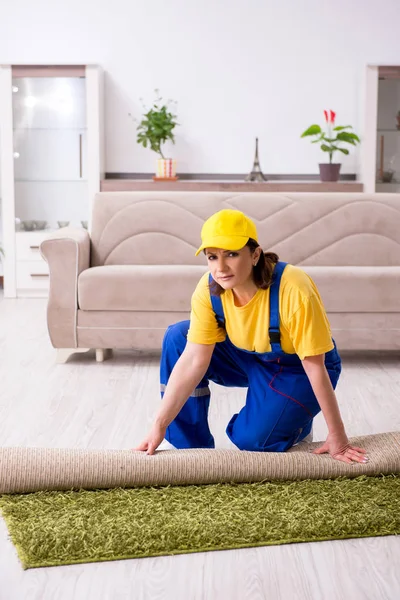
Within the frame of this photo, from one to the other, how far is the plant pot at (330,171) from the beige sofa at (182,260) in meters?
1.68

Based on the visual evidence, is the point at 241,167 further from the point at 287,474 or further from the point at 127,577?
the point at 127,577

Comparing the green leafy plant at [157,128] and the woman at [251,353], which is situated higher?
the green leafy plant at [157,128]

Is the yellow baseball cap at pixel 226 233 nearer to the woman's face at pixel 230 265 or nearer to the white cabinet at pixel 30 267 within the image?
the woman's face at pixel 230 265

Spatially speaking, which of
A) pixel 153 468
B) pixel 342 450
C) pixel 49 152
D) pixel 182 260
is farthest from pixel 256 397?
pixel 49 152

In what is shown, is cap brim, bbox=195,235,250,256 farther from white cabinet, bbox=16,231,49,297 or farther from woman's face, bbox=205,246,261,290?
white cabinet, bbox=16,231,49,297

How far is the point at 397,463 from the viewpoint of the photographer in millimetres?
2205

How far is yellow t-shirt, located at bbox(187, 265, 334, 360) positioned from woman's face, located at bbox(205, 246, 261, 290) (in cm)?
9

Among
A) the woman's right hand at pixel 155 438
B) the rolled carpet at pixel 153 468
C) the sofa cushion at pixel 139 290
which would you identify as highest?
the sofa cushion at pixel 139 290

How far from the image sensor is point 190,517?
1.92m

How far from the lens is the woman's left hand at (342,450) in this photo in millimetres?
2174

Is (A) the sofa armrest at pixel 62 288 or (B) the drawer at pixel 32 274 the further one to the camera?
(B) the drawer at pixel 32 274

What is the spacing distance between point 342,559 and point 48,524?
2.19 feet

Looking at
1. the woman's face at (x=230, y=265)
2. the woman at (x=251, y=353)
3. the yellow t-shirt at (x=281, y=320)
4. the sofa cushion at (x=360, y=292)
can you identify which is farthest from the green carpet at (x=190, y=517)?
the sofa cushion at (x=360, y=292)

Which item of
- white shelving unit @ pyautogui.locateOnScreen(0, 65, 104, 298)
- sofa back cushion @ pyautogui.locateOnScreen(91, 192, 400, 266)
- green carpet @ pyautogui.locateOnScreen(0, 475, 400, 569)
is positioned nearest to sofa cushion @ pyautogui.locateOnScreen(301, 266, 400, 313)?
sofa back cushion @ pyautogui.locateOnScreen(91, 192, 400, 266)
